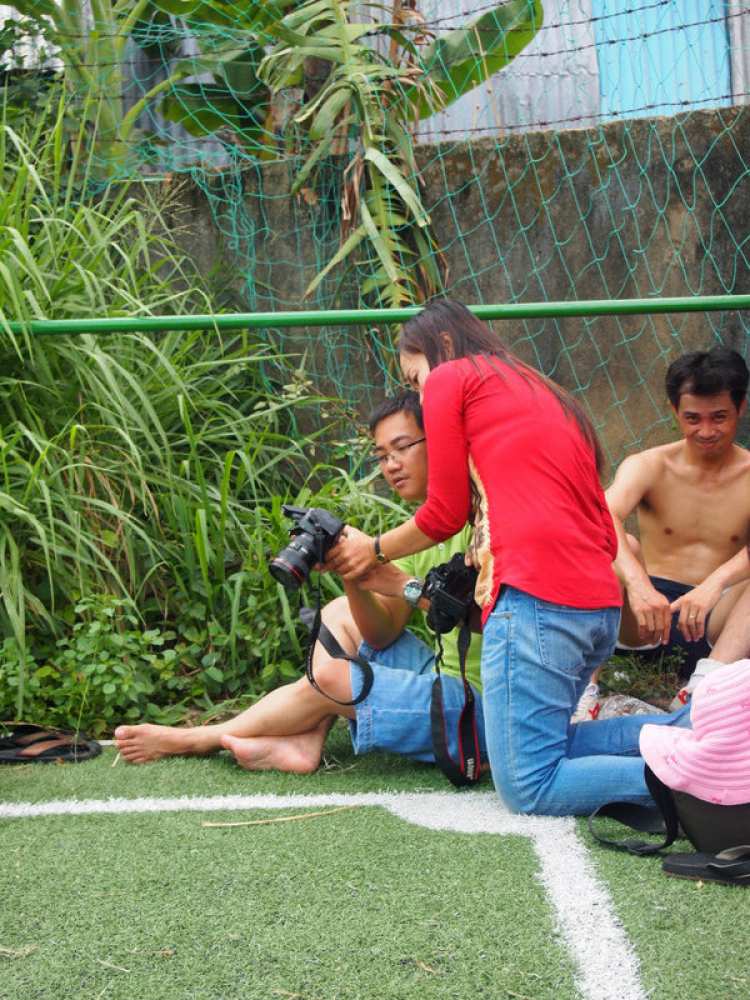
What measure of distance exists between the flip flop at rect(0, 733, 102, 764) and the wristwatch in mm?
1260

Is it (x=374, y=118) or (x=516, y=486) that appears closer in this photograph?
(x=516, y=486)

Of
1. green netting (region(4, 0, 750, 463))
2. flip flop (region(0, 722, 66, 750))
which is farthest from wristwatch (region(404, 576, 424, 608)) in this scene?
green netting (region(4, 0, 750, 463))

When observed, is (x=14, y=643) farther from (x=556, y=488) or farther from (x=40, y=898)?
(x=556, y=488)

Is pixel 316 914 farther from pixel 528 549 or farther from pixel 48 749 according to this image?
pixel 48 749

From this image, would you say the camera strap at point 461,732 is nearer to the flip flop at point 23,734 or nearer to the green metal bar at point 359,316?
the green metal bar at point 359,316

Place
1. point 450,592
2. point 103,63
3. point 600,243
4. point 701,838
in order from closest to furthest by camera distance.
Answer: point 701,838, point 450,592, point 600,243, point 103,63

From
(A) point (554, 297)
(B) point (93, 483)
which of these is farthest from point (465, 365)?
(A) point (554, 297)

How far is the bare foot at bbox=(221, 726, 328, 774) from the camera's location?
10.9ft

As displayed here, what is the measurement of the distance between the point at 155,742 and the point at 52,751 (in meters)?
0.41

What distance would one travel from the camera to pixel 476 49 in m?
6.00

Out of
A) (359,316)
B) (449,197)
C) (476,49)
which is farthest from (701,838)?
(476,49)

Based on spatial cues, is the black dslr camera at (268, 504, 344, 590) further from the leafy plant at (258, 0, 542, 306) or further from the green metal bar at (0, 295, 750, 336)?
the leafy plant at (258, 0, 542, 306)

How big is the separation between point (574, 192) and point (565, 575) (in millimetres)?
3067

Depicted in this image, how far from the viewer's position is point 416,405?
3.31 meters
